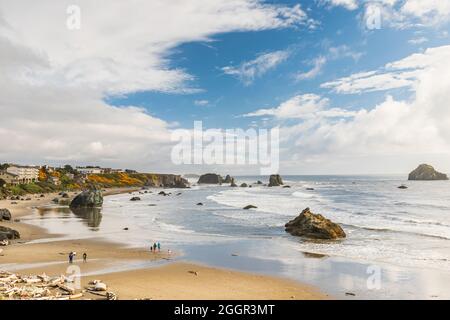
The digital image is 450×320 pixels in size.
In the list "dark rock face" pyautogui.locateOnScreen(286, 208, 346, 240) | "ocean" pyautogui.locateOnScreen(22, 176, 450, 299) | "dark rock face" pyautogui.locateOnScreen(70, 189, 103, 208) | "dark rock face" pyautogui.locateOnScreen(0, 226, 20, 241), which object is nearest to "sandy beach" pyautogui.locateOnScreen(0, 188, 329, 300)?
"ocean" pyautogui.locateOnScreen(22, 176, 450, 299)

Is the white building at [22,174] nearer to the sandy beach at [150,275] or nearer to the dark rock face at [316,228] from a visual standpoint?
the sandy beach at [150,275]

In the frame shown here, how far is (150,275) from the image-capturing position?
97.7ft

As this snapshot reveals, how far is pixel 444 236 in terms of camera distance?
46.5 meters

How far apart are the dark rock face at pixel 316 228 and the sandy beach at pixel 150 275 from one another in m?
18.5

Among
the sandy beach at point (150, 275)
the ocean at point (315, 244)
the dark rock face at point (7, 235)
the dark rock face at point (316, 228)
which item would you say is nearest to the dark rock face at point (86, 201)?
the ocean at point (315, 244)

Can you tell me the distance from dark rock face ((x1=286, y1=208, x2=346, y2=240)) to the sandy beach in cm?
1848

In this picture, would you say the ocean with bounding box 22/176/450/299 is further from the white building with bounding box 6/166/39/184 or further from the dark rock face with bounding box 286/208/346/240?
the white building with bounding box 6/166/39/184

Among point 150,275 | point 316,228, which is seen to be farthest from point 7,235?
point 316,228

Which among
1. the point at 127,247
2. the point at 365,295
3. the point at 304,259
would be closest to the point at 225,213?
the point at 127,247

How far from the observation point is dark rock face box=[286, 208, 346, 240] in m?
46.2
